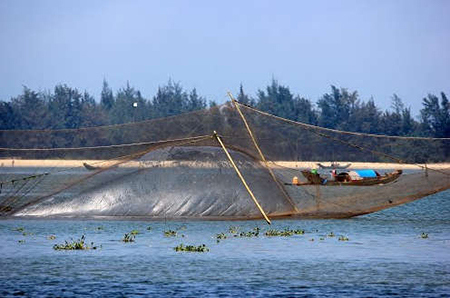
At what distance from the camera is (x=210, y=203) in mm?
29047

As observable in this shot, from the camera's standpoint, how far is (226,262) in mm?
21703

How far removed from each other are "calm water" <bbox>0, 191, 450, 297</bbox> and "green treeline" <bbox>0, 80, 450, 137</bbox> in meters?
94.8

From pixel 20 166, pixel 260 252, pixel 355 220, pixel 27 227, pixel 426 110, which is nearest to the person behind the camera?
pixel 260 252

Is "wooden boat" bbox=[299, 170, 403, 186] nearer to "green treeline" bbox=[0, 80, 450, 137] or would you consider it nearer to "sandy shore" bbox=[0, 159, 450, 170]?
"sandy shore" bbox=[0, 159, 450, 170]

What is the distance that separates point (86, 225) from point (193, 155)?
3.89 metres

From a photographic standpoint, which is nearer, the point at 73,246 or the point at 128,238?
the point at 73,246

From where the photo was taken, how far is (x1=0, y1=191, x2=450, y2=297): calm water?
18.2 metres

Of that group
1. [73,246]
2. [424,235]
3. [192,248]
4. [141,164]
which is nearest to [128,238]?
[73,246]

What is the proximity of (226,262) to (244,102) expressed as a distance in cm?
10918

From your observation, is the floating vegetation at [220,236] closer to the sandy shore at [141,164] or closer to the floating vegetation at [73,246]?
the floating vegetation at [73,246]

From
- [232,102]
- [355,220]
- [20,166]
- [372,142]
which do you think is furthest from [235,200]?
[20,166]

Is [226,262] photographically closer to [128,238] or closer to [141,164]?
[128,238]

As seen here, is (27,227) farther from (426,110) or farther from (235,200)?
(426,110)

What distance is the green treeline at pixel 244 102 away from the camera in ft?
414
